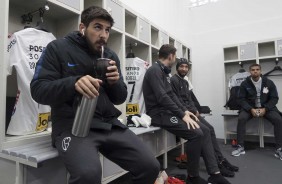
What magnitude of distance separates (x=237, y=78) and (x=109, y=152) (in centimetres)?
323

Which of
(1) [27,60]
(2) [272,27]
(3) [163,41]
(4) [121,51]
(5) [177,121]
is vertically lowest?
(5) [177,121]

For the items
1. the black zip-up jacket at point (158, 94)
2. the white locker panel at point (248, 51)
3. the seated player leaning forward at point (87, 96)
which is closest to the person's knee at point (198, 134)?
the black zip-up jacket at point (158, 94)

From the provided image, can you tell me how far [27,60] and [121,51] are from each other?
99cm

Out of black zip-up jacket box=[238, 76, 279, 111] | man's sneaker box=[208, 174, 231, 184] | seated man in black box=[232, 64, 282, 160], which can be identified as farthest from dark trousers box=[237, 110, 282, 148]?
man's sneaker box=[208, 174, 231, 184]

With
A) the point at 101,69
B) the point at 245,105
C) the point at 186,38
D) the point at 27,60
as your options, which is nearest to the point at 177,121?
the point at 101,69

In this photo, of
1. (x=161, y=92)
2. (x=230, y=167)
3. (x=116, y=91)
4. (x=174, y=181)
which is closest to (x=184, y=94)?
(x=161, y=92)

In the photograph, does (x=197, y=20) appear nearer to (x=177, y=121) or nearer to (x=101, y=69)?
→ (x=177, y=121)

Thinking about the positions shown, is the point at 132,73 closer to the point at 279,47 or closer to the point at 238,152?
the point at 238,152

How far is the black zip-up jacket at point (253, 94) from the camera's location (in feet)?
10.3

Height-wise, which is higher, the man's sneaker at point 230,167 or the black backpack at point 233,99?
the black backpack at point 233,99

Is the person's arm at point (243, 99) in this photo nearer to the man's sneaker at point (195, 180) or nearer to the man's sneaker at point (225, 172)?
the man's sneaker at point (225, 172)

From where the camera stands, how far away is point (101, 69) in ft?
3.18

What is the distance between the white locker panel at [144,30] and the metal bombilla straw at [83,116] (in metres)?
1.76

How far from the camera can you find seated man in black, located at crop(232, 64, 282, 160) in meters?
2.94
